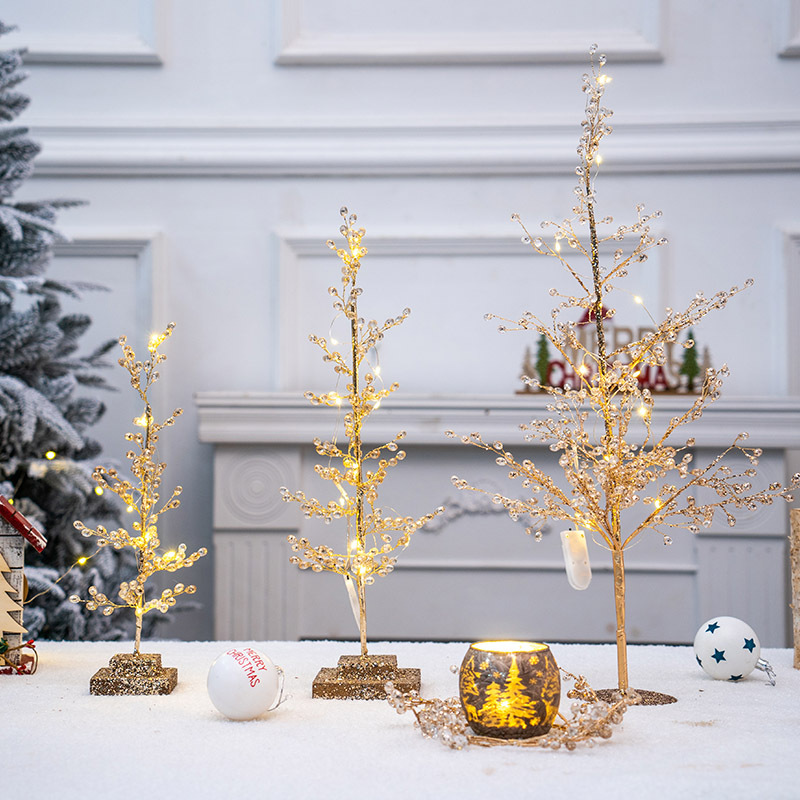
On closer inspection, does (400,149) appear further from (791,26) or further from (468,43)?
(791,26)

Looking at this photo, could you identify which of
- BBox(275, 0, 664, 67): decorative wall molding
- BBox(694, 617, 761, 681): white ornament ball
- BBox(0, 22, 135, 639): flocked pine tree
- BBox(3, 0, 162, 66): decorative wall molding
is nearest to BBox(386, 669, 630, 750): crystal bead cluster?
BBox(694, 617, 761, 681): white ornament ball

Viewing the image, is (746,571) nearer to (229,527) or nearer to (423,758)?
(229,527)

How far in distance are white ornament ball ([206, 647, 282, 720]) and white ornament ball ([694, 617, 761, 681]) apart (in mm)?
588

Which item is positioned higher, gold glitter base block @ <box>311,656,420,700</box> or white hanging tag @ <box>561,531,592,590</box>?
white hanging tag @ <box>561,531,592,590</box>

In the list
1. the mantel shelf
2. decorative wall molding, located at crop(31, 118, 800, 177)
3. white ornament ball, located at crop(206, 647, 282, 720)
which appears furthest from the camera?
decorative wall molding, located at crop(31, 118, 800, 177)

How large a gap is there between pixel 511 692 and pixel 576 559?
29cm

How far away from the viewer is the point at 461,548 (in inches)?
95.3

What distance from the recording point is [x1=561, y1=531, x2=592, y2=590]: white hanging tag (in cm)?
115

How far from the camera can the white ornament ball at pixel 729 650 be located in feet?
3.97

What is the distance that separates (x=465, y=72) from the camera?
261 cm

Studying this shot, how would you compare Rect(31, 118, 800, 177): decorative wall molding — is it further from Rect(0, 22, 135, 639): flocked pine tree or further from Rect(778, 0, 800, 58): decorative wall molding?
Rect(0, 22, 135, 639): flocked pine tree

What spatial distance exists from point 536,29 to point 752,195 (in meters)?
0.76

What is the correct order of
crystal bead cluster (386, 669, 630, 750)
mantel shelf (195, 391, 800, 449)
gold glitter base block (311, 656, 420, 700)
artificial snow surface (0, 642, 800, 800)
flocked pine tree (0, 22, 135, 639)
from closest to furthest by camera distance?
1. artificial snow surface (0, 642, 800, 800)
2. crystal bead cluster (386, 669, 630, 750)
3. gold glitter base block (311, 656, 420, 700)
4. flocked pine tree (0, 22, 135, 639)
5. mantel shelf (195, 391, 800, 449)

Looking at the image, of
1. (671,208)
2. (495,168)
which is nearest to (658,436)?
(671,208)
